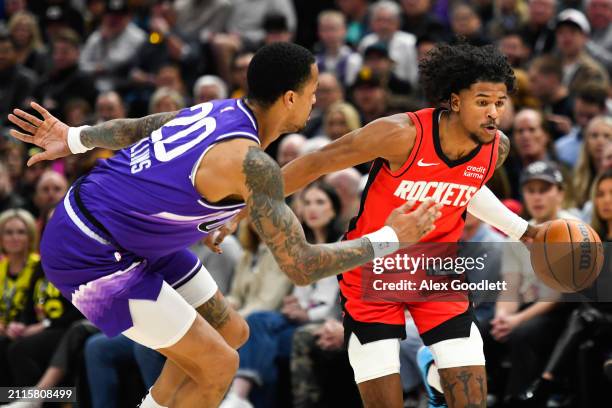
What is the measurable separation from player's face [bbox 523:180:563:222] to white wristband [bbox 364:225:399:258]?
2.75m

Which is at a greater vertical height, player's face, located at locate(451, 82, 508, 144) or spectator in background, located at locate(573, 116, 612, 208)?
player's face, located at locate(451, 82, 508, 144)

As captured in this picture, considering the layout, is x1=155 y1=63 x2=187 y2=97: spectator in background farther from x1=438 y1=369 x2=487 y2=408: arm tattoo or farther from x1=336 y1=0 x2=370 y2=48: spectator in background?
x1=438 y1=369 x2=487 y2=408: arm tattoo

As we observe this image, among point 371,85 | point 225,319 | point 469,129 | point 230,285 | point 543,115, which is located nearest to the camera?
point 469,129

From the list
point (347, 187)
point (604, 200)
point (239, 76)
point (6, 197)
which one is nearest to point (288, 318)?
point (347, 187)

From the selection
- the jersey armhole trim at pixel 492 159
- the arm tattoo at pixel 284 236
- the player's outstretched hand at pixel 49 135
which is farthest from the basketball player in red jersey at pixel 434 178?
the player's outstretched hand at pixel 49 135

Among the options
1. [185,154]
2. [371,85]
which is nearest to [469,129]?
[185,154]

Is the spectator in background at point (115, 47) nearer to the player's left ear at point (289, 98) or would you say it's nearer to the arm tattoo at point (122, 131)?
the arm tattoo at point (122, 131)

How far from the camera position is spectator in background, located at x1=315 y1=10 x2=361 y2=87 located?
408 inches

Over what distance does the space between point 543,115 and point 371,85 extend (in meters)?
1.70

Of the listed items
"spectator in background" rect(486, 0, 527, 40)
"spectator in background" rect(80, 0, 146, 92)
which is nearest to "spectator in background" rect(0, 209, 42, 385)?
"spectator in background" rect(80, 0, 146, 92)

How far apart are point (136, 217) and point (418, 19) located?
6.86 metres

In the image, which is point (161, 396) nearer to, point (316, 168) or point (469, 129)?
point (316, 168)

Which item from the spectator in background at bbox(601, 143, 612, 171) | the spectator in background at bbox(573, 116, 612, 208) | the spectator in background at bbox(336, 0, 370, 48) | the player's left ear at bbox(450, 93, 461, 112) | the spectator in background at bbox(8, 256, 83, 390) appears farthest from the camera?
the spectator in background at bbox(336, 0, 370, 48)

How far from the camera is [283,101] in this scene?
4.59m
